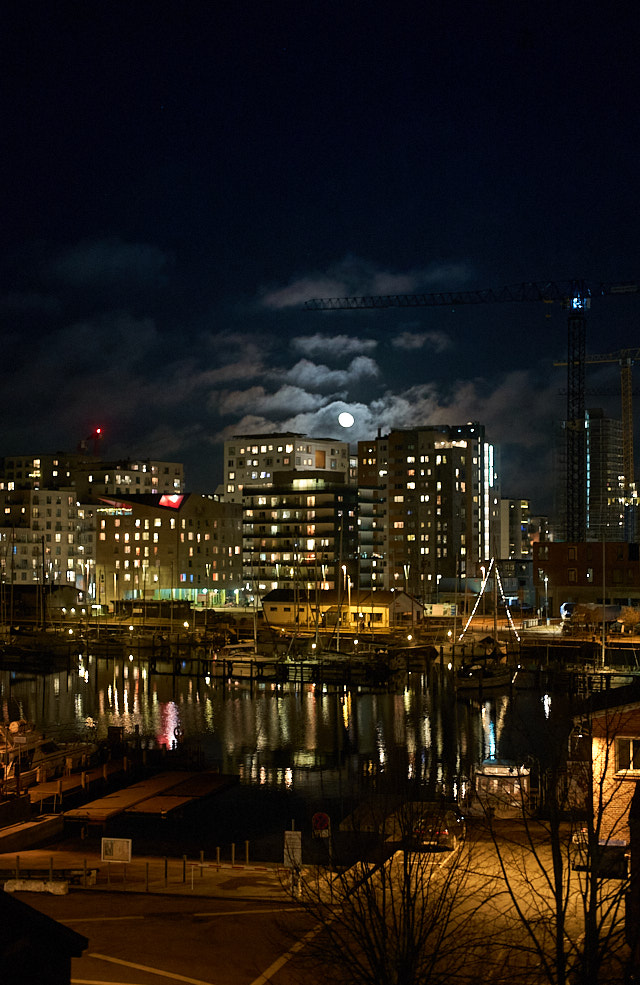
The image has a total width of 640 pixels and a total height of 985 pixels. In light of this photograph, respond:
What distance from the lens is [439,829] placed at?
13383 mm

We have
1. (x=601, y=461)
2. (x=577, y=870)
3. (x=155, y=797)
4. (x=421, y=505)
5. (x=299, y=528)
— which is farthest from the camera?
(x=601, y=461)

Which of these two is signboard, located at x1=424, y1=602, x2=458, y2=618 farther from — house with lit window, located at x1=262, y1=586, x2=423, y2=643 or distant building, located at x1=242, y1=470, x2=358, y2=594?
distant building, located at x1=242, y1=470, x2=358, y2=594

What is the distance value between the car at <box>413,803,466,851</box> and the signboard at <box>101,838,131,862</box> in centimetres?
425

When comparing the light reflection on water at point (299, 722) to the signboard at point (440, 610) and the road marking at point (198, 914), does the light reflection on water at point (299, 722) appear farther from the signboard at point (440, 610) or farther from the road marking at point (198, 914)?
the signboard at point (440, 610)

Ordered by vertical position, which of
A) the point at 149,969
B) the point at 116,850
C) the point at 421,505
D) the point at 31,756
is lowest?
the point at 31,756

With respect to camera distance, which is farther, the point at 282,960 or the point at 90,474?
the point at 90,474

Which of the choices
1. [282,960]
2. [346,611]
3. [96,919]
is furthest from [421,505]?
[282,960]

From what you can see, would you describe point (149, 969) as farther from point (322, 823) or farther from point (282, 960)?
point (322, 823)

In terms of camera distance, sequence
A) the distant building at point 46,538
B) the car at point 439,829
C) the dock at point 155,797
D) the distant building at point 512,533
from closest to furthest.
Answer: the car at point 439,829 < the dock at point 155,797 < the distant building at point 46,538 < the distant building at point 512,533

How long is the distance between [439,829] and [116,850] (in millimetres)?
4780

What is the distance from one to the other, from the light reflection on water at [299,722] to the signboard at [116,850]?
8978 millimetres

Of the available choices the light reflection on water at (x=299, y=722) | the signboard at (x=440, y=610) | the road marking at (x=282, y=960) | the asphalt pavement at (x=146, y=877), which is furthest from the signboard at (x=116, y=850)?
the signboard at (x=440, y=610)

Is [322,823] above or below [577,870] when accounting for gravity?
below

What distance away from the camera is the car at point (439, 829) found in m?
12.8
